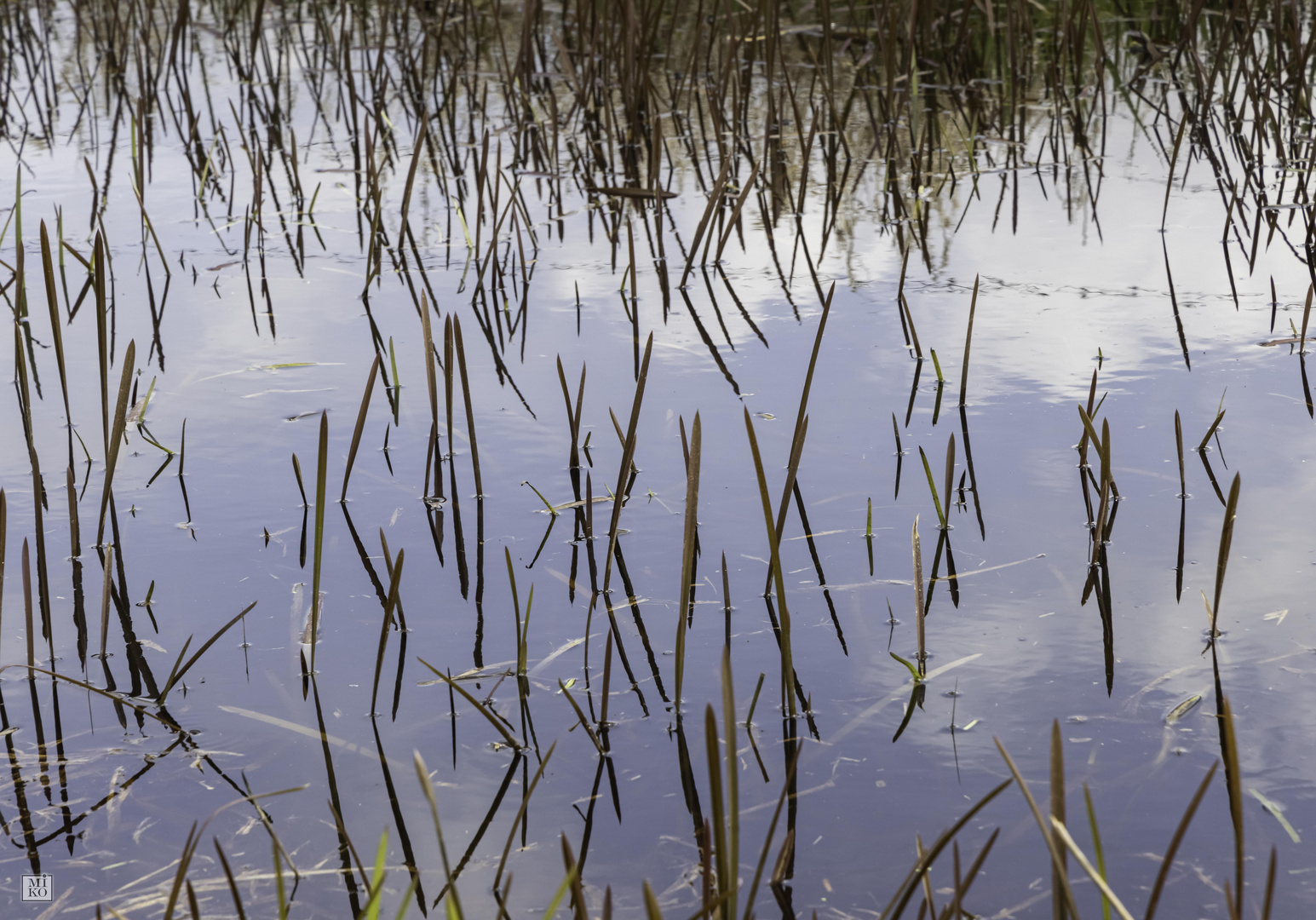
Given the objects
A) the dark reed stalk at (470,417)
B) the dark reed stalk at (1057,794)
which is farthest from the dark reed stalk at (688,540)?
the dark reed stalk at (470,417)

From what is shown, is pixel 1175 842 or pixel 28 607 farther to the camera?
pixel 28 607

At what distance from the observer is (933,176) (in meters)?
3.51

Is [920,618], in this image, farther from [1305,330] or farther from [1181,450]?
[1305,330]

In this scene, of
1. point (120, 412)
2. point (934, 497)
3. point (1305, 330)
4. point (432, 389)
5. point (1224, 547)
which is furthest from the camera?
point (1305, 330)

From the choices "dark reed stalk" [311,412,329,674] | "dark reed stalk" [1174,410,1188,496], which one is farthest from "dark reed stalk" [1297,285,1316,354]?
"dark reed stalk" [311,412,329,674]

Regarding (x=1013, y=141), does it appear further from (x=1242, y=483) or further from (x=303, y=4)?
(x=303, y=4)

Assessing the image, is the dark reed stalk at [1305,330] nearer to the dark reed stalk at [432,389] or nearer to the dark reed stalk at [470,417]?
the dark reed stalk at [470,417]

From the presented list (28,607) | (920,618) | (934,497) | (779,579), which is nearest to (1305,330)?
(934,497)

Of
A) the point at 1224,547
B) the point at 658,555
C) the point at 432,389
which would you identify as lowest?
the point at 658,555

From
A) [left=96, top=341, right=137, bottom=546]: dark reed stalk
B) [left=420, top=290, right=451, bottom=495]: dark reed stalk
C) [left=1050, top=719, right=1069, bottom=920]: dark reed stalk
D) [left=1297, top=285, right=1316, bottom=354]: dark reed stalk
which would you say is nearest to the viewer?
[left=1050, top=719, right=1069, bottom=920]: dark reed stalk

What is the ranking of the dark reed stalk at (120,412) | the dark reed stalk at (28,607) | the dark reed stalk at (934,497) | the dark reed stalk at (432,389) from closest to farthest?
1. the dark reed stalk at (28,607)
2. the dark reed stalk at (120,412)
3. the dark reed stalk at (934,497)
4. the dark reed stalk at (432,389)

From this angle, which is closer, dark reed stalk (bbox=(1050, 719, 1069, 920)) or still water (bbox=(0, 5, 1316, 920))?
dark reed stalk (bbox=(1050, 719, 1069, 920))

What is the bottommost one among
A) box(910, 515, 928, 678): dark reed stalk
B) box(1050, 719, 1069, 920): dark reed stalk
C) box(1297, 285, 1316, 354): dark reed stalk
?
box(910, 515, 928, 678): dark reed stalk

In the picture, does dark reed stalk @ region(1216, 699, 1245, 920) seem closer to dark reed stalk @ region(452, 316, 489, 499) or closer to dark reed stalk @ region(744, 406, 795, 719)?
dark reed stalk @ region(744, 406, 795, 719)
